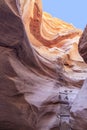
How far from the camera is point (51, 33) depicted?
13.2 metres

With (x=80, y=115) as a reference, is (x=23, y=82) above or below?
above

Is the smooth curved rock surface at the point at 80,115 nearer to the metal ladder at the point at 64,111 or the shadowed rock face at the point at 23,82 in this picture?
the metal ladder at the point at 64,111

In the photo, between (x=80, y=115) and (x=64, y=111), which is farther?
(x=64, y=111)

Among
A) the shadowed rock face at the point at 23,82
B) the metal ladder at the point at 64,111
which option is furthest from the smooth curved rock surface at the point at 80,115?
the shadowed rock face at the point at 23,82

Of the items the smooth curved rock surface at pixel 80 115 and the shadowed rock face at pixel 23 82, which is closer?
the smooth curved rock surface at pixel 80 115

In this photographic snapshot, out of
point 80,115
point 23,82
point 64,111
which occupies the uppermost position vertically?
point 23,82

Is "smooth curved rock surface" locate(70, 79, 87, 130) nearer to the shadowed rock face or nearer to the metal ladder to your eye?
the metal ladder

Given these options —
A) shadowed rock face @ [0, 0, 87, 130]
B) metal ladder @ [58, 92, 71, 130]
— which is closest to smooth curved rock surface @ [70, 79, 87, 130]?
metal ladder @ [58, 92, 71, 130]

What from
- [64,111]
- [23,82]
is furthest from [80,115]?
[23,82]

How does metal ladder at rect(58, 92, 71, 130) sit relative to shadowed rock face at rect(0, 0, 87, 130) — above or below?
below

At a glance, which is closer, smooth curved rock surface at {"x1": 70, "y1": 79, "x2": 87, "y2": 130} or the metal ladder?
smooth curved rock surface at {"x1": 70, "y1": 79, "x2": 87, "y2": 130}

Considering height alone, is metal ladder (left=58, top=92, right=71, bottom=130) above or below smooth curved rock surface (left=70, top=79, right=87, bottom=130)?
below

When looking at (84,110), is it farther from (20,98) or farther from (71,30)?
(71,30)

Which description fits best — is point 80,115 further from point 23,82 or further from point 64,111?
point 23,82
